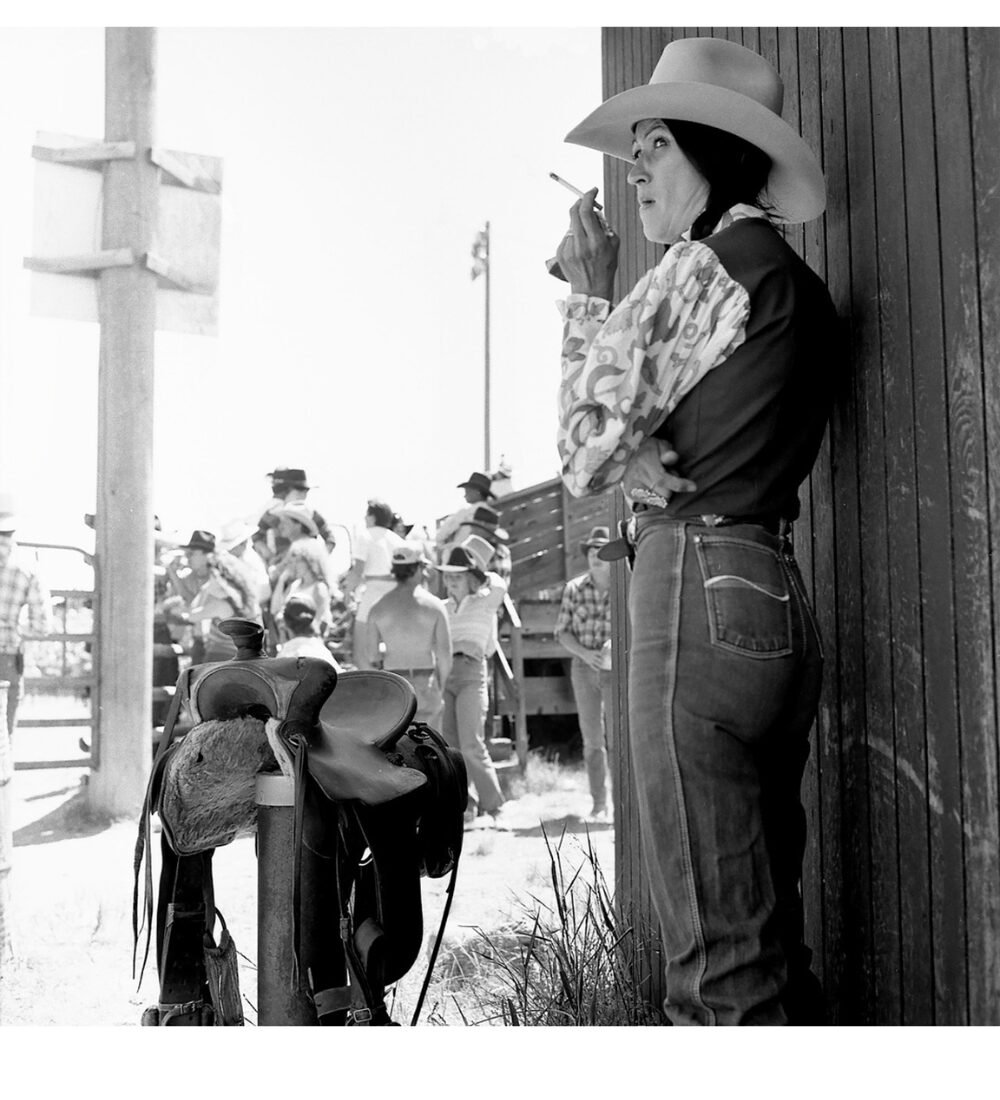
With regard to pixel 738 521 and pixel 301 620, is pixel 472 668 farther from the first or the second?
pixel 738 521

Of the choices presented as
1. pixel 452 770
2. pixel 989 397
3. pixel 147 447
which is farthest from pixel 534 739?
pixel 989 397

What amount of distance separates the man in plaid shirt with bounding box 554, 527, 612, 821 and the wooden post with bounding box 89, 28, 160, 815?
2631 mm

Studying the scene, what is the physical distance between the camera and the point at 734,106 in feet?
5.97

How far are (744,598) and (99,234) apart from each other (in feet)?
16.9

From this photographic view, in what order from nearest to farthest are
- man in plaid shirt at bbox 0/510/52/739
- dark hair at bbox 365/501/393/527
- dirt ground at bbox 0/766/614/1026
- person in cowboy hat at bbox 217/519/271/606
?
dirt ground at bbox 0/766/614/1026, man in plaid shirt at bbox 0/510/52/739, person in cowboy hat at bbox 217/519/271/606, dark hair at bbox 365/501/393/527

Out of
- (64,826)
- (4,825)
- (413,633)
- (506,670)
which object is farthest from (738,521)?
(506,670)

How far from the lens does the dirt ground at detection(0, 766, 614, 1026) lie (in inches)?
155

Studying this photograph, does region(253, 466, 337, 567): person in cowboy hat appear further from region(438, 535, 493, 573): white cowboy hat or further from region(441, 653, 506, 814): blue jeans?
region(441, 653, 506, 814): blue jeans

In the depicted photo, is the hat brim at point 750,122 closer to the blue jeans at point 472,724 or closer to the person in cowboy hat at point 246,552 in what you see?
the blue jeans at point 472,724

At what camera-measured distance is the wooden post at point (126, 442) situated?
5938mm

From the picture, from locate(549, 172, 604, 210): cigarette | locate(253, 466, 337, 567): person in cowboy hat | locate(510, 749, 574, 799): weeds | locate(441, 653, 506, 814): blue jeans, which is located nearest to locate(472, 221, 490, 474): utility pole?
locate(510, 749, 574, 799): weeds

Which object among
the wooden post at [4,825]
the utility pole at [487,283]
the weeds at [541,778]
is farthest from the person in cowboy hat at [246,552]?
the utility pole at [487,283]

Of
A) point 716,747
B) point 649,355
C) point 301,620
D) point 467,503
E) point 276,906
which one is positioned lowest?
point 276,906
